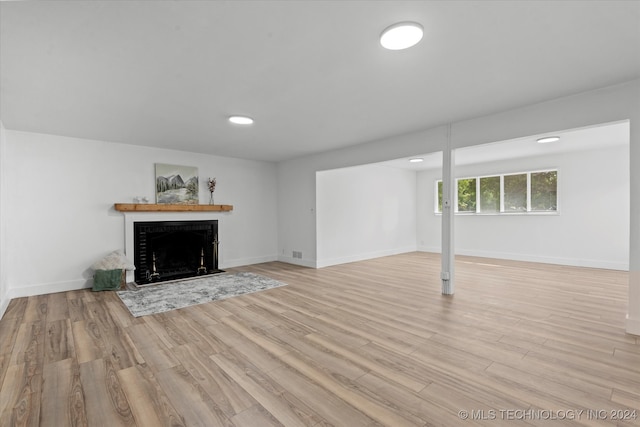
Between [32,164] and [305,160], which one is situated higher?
[305,160]

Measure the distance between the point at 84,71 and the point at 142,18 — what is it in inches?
43.8

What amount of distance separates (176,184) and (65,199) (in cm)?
167

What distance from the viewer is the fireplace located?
16.9 feet

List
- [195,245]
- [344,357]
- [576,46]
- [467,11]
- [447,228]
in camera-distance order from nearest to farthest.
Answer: [467,11] → [576,46] → [344,357] → [447,228] → [195,245]

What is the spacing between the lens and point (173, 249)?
223 inches

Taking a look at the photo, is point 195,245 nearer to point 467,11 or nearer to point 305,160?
point 305,160

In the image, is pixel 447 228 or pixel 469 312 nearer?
pixel 469 312

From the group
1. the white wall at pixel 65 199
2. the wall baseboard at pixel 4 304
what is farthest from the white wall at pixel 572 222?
the wall baseboard at pixel 4 304

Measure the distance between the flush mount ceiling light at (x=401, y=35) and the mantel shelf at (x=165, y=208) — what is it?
475 cm

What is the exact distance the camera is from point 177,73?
2.52 metres

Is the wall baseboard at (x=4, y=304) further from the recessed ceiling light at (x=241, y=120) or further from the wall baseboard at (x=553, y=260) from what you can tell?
the wall baseboard at (x=553, y=260)

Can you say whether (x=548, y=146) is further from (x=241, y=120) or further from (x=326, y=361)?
(x=326, y=361)

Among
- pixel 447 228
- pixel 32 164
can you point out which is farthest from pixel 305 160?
pixel 32 164

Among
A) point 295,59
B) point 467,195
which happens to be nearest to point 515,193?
point 467,195
